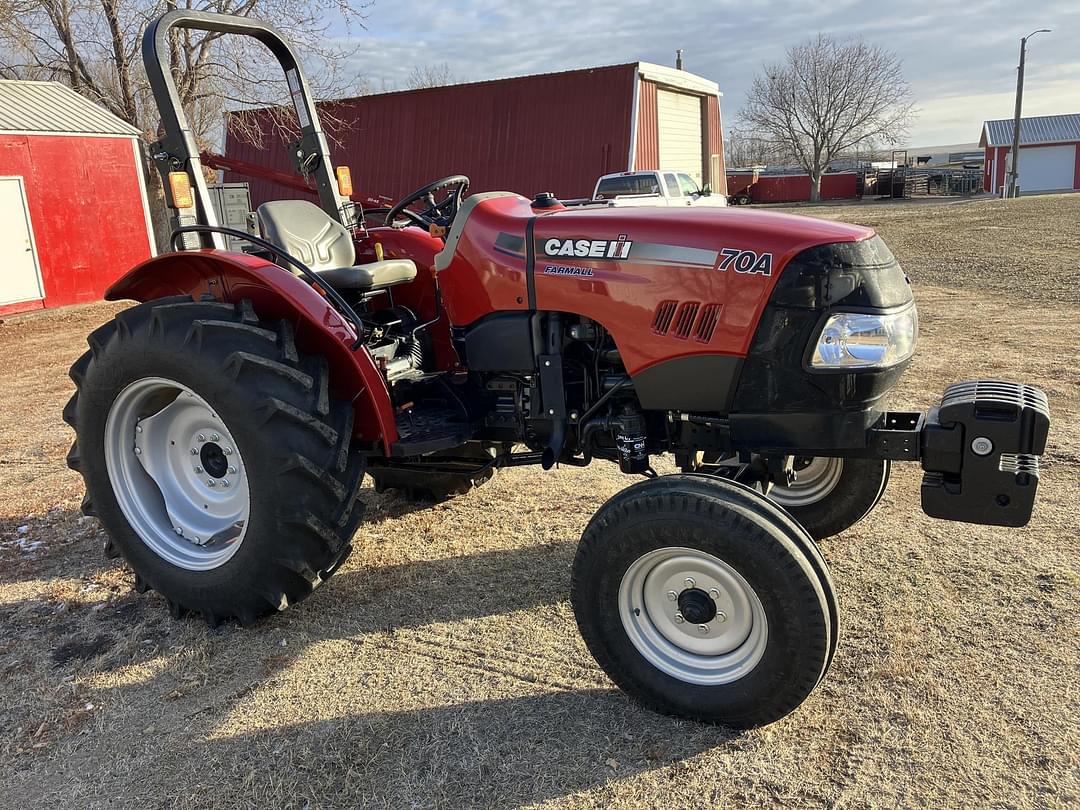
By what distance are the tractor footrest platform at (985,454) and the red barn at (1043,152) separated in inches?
1828

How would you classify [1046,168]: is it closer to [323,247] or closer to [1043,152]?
[1043,152]

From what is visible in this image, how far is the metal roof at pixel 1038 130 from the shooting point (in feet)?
142

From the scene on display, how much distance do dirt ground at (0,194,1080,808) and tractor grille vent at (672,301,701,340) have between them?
115 centimetres

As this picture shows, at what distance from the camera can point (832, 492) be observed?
135 inches

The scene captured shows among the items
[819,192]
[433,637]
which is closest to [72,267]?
[433,637]

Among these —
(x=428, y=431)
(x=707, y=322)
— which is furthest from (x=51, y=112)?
(x=707, y=322)

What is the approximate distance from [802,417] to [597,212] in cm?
99

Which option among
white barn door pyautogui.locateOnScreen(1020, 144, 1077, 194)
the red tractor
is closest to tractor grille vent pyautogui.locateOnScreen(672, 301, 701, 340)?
the red tractor

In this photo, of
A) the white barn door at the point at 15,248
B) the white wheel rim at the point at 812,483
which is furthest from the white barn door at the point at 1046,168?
the white wheel rim at the point at 812,483

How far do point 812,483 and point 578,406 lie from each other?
117 cm

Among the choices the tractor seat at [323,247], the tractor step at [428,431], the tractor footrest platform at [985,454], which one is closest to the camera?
the tractor footrest platform at [985,454]

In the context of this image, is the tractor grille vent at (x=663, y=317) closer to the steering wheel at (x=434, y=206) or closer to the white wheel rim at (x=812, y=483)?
the white wheel rim at (x=812, y=483)

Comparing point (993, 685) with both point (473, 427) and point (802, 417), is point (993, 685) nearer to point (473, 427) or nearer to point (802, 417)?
point (802, 417)

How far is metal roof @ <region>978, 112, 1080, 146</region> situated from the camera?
1708 inches
